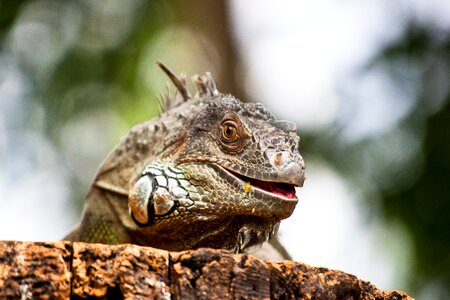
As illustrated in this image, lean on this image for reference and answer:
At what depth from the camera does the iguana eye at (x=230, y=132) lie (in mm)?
6430

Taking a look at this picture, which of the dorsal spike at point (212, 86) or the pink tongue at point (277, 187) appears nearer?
the pink tongue at point (277, 187)

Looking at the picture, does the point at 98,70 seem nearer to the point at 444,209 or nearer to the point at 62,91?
the point at 62,91

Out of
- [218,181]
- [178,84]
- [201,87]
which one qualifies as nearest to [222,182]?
[218,181]

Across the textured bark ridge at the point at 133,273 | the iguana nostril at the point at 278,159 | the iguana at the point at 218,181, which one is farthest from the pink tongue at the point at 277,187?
the textured bark ridge at the point at 133,273

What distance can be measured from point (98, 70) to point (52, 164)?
2.32 m

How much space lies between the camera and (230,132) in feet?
21.2

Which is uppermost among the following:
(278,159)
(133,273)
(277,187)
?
(278,159)

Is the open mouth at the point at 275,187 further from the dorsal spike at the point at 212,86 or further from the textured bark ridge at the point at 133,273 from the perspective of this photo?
the textured bark ridge at the point at 133,273

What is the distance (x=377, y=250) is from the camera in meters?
15.5

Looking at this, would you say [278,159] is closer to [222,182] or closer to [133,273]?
[222,182]

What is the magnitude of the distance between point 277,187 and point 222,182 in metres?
0.39

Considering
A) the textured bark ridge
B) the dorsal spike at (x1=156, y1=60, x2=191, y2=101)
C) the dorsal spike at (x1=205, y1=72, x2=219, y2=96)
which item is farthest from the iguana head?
the textured bark ridge

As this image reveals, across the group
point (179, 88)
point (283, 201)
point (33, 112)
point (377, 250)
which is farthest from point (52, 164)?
point (283, 201)

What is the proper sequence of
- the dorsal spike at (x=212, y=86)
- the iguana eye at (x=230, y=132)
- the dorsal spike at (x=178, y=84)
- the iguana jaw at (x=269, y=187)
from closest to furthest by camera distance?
the iguana jaw at (x=269, y=187)
the iguana eye at (x=230, y=132)
the dorsal spike at (x=212, y=86)
the dorsal spike at (x=178, y=84)
